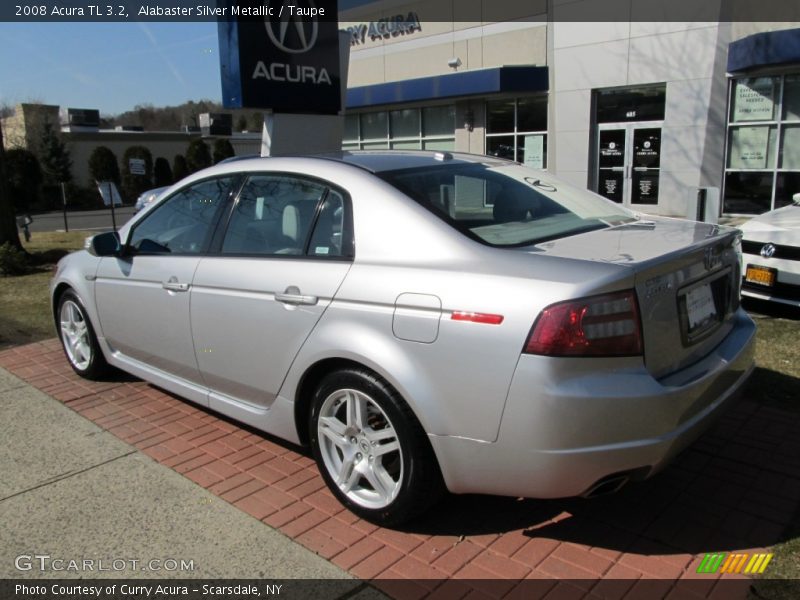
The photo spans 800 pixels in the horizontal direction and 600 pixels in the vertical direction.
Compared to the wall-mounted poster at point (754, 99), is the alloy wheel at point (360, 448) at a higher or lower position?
lower

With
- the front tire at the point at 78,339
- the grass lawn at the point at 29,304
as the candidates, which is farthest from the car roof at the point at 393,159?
the grass lawn at the point at 29,304

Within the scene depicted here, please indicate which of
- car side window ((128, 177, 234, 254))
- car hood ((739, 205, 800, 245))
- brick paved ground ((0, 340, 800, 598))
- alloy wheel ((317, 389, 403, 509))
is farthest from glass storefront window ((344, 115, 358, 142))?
alloy wheel ((317, 389, 403, 509))

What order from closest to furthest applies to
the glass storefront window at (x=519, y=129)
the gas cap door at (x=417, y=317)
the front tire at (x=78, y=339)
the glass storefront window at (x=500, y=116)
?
the gas cap door at (x=417, y=317) → the front tire at (x=78, y=339) → the glass storefront window at (x=519, y=129) → the glass storefront window at (x=500, y=116)

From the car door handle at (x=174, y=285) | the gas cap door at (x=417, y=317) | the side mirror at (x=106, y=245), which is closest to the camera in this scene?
the gas cap door at (x=417, y=317)

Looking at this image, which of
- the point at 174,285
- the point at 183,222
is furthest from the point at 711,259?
the point at 183,222

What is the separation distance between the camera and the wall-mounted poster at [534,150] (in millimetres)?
18672

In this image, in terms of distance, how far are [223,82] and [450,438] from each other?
20.3 feet

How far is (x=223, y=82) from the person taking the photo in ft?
24.9

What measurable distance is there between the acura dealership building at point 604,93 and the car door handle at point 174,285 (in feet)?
34.1

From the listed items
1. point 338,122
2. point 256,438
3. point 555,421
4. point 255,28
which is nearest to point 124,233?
point 256,438

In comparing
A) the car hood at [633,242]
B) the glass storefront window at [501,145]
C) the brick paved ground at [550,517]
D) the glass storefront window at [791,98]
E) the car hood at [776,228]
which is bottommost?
the brick paved ground at [550,517]

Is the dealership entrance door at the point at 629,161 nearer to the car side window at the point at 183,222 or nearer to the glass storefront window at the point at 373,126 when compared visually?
the glass storefront window at the point at 373,126

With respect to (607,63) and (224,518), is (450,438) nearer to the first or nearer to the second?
(224,518)

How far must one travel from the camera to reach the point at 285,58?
784cm
